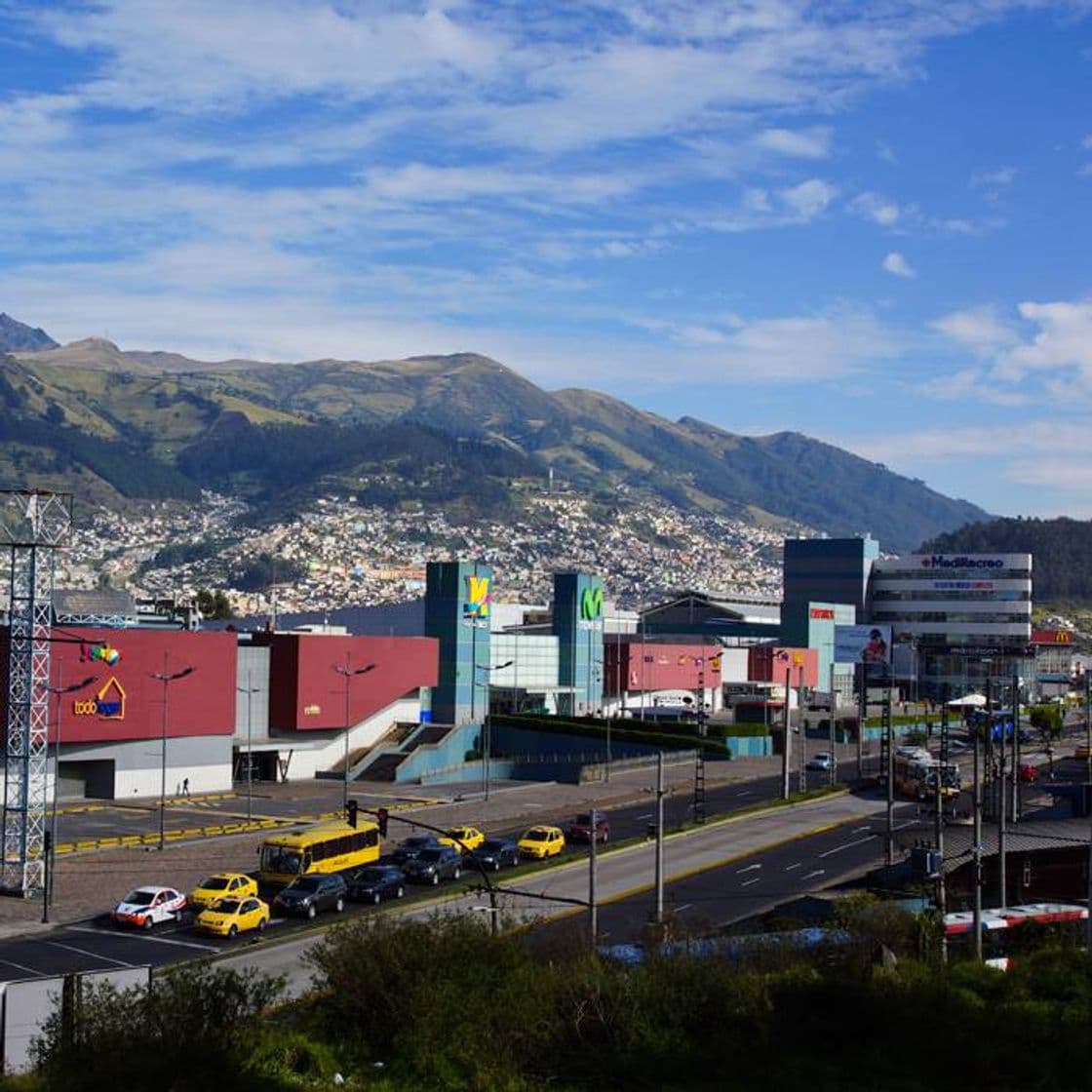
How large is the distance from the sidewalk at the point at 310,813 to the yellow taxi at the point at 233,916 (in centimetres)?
472

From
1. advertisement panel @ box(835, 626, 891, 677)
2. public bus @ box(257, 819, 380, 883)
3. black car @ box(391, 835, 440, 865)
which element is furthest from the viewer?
advertisement panel @ box(835, 626, 891, 677)

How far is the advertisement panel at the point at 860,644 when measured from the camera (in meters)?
147

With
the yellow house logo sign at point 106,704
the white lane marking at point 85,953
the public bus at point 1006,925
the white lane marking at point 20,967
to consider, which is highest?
the yellow house logo sign at point 106,704

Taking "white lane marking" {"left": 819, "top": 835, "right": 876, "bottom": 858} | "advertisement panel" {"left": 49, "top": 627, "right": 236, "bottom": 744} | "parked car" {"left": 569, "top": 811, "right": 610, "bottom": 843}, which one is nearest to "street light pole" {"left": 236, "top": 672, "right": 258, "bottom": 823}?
"advertisement panel" {"left": 49, "top": 627, "right": 236, "bottom": 744}

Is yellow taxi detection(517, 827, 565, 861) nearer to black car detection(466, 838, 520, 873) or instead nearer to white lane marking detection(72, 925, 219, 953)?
→ black car detection(466, 838, 520, 873)

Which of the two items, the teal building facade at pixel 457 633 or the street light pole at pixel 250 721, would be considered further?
the teal building facade at pixel 457 633

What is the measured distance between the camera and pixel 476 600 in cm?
10119

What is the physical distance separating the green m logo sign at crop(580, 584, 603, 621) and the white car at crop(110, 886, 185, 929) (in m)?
68.2

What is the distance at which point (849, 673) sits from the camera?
153 meters

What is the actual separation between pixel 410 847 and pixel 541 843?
513 centimetres

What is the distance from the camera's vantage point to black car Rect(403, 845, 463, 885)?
52.7 metres

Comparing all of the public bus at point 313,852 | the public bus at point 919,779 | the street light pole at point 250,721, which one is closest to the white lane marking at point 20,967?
the public bus at point 313,852

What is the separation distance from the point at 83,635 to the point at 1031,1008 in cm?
5232

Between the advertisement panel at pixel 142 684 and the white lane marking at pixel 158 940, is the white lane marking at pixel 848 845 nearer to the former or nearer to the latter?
the white lane marking at pixel 158 940
